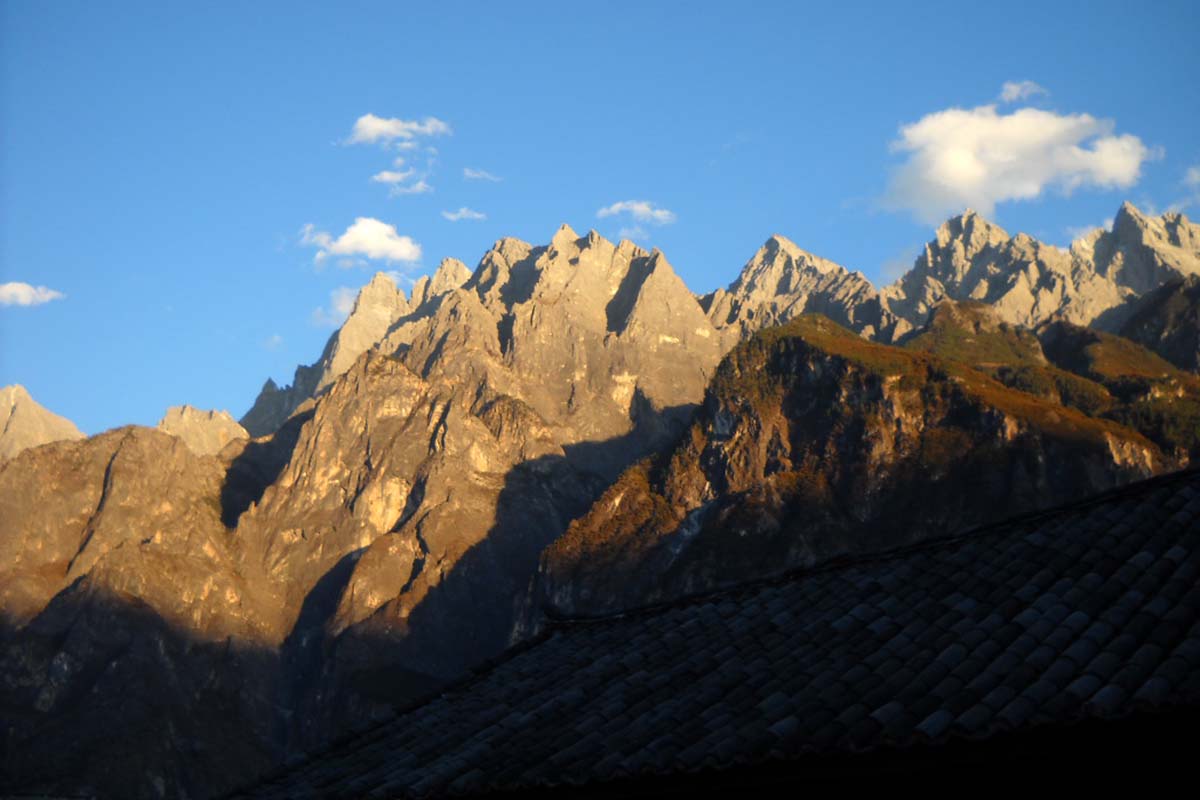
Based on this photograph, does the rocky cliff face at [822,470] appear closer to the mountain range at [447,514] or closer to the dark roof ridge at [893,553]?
the mountain range at [447,514]

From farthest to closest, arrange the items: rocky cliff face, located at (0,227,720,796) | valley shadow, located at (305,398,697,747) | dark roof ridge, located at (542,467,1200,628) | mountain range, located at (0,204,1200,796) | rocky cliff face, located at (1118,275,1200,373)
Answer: rocky cliff face, located at (1118,275,1200,373) < valley shadow, located at (305,398,697,747) < rocky cliff face, located at (0,227,720,796) < mountain range, located at (0,204,1200,796) < dark roof ridge, located at (542,467,1200,628)

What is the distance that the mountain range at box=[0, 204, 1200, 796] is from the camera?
452 ft

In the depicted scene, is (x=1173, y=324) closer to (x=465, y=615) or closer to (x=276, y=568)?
(x=465, y=615)

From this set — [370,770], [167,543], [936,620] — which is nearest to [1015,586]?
[936,620]

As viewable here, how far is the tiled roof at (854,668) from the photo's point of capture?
329 inches

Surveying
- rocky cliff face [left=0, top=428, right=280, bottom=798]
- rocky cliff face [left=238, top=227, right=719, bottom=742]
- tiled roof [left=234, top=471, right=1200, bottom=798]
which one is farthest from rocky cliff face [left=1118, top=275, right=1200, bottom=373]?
tiled roof [left=234, top=471, right=1200, bottom=798]

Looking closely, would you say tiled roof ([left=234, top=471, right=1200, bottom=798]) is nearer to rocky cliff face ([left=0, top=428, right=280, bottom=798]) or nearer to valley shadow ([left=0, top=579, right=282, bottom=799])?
valley shadow ([left=0, top=579, right=282, bottom=799])

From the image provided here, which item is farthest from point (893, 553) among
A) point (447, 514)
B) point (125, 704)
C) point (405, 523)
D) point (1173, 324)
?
point (1173, 324)

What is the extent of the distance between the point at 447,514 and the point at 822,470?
53.4 metres

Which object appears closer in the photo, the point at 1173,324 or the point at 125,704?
the point at 125,704

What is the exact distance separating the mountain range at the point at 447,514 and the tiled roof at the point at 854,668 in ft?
384

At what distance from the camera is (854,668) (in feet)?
31.8

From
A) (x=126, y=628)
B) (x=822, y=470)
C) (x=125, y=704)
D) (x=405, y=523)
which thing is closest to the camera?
(x=125, y=704)

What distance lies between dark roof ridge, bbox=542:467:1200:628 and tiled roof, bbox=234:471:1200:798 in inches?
1.3
